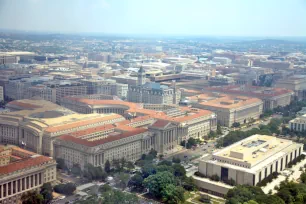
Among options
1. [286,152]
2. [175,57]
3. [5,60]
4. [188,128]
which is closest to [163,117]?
[188,128]

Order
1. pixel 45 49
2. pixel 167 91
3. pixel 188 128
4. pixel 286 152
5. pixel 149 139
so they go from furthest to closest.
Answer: pixel 45 49, pixel 167 91, pixel 188 128, pixel 149 139, pixel 286 152

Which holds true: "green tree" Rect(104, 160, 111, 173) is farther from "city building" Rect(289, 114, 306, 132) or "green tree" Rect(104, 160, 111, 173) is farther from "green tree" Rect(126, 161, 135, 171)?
"city building" Rect(289, 114, 306, 132)

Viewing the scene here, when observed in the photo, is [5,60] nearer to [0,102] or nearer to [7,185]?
[0,102]

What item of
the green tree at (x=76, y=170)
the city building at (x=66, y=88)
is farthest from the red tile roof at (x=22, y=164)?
the city building at (x=66, y=88)

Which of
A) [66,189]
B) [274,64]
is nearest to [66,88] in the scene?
[66,189]

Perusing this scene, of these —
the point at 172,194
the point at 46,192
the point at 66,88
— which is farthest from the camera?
the point at 66,88

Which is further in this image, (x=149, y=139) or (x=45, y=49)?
(x=45, y=49)

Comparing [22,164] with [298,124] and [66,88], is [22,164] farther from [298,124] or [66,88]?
[298,124]
